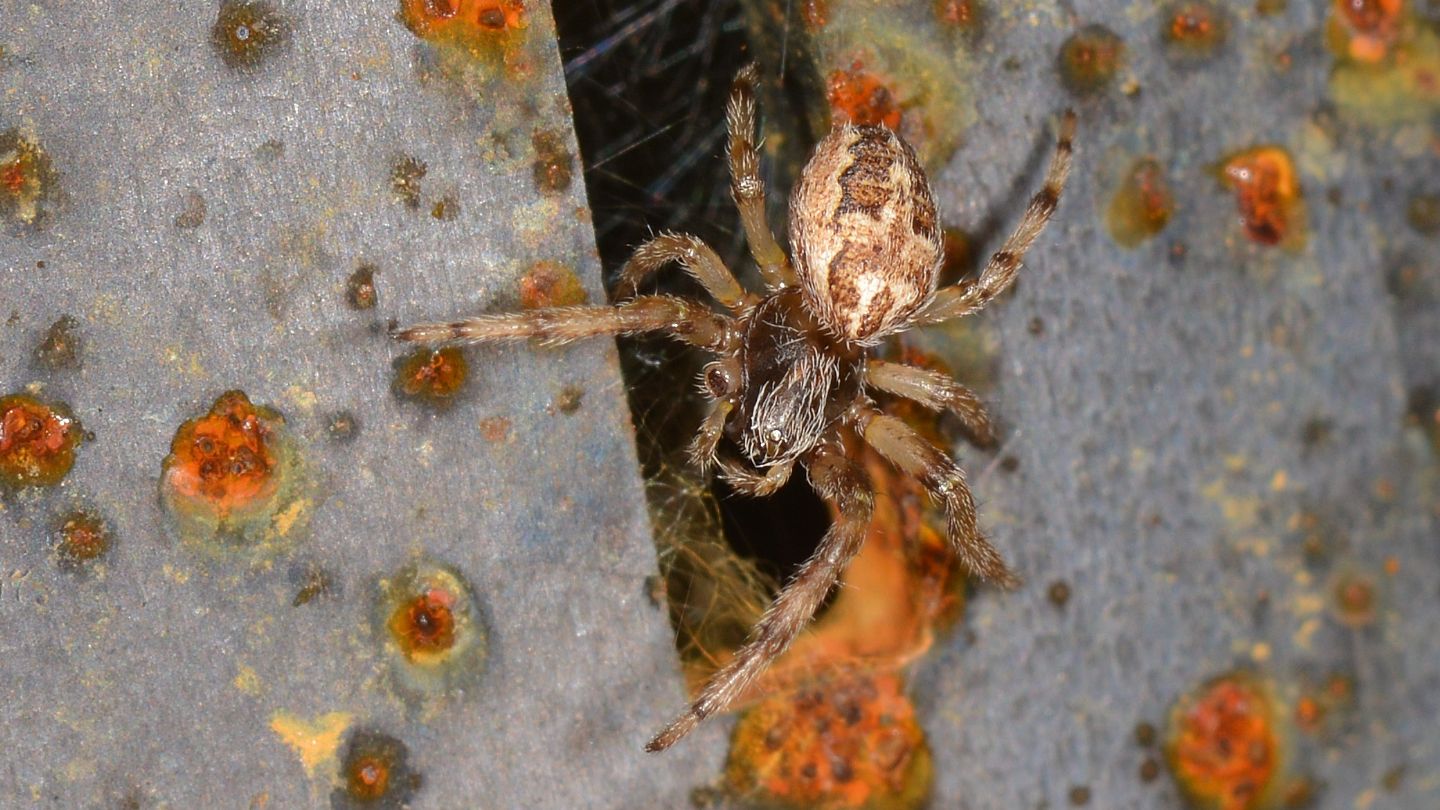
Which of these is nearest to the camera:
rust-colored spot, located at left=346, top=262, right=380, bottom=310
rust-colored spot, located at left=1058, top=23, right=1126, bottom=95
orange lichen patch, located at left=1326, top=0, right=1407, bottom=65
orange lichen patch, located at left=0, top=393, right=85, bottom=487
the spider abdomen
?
orange lichen patch, located at left=0, top=393, right=85, bottom=487

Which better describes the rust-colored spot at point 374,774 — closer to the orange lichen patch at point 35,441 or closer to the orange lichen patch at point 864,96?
the orange lichen patch at point 35,441

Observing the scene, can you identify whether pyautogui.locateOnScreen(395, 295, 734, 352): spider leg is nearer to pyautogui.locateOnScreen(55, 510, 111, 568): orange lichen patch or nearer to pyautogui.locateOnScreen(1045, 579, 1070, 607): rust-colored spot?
pyautogui.locateOnScreen(55, 510, 111, 568): orange lichen patch

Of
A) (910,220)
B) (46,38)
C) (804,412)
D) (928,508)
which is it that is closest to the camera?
(46,38)

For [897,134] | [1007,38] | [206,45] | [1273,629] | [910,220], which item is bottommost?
[1273,629]

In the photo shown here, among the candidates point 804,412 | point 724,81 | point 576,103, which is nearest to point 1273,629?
point 804,412

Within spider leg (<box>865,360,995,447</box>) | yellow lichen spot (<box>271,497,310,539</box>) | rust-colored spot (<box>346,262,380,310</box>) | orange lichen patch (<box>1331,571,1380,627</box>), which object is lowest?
orange lichen patch (<box>1331,571,1380,627</box>)

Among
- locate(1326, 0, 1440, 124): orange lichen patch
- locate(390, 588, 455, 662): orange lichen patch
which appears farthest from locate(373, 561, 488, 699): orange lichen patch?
locate(1326, 0, 1440, 124): orange lichen patch

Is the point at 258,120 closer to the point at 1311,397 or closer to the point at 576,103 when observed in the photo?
the point at 576,103
